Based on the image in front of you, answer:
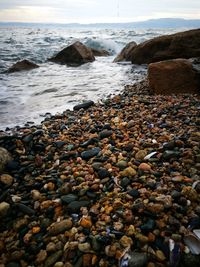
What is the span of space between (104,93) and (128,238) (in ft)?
20.5

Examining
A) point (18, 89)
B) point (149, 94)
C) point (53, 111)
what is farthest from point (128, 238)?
point (18, 89)

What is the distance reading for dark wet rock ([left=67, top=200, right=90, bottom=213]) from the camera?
2754 millimetres

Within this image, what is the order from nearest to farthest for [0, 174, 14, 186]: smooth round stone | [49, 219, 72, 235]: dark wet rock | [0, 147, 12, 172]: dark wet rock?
1. [49, 219, 72, 235]: dark wet rock
2. [0, 174, 14, 186]: smooth round stone
3. [0, 147, 12, 172]: dark wet rock

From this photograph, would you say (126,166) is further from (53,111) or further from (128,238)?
(53,111)

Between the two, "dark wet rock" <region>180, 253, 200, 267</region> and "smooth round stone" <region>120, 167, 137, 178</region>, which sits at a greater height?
"smooth round stone" <region>120, 167, 137, 178</region>

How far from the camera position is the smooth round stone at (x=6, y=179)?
3.28 meters

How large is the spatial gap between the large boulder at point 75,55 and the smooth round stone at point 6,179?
13.2m

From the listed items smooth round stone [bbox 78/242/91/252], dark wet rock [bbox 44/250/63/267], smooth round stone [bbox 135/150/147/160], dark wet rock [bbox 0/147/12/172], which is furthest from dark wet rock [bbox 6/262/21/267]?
smooth round stone [bbox 135/150/147/160]

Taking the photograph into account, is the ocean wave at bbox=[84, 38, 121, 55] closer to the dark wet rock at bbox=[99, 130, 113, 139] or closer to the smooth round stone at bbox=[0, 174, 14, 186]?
the dark wet rock at bbox=[99, 130, 113, 139]

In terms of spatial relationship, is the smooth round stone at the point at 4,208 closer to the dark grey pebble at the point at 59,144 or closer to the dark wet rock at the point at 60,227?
the dark wet rock at the point at 60,227

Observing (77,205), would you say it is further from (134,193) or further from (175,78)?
(175,78)

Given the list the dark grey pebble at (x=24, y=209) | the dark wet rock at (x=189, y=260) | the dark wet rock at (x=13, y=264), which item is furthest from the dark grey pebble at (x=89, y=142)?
the dark wet rock at (x=189, y=260)

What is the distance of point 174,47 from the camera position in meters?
11.7

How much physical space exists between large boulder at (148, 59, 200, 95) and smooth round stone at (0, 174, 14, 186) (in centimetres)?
477
